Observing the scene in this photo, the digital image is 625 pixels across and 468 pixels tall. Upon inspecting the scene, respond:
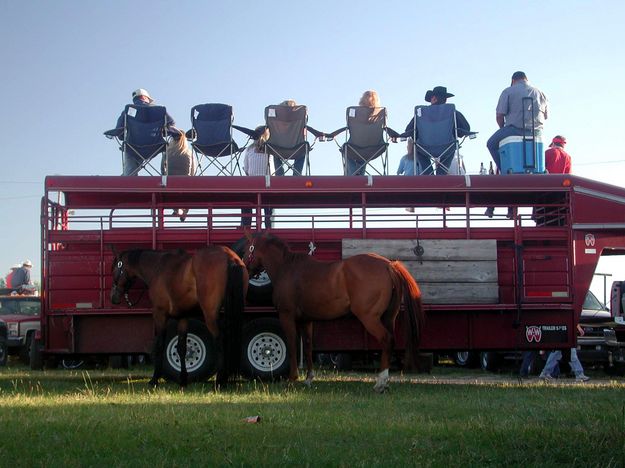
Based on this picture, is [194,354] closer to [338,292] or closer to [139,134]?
[338,292]

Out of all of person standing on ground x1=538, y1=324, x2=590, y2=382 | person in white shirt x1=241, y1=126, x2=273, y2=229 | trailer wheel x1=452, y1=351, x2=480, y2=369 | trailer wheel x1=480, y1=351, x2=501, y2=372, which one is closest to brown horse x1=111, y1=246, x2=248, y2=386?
person in white shirt x1=241, y1=126, x2=273, y2=229

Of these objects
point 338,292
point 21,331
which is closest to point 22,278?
point 21,331

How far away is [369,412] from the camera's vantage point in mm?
8164

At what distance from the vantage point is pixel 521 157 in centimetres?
1383

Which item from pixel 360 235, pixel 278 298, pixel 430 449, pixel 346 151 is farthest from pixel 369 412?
pixel 346 151

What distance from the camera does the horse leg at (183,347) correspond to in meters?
11.5

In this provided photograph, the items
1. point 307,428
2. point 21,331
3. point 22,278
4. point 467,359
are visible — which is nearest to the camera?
point 307,428

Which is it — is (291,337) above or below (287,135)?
below

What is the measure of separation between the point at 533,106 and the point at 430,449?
365 inches

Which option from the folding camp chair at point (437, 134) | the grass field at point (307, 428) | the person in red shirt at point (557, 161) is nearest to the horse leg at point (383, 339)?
the grass field at point (307, 428)

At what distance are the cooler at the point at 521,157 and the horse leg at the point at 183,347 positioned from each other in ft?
19.1

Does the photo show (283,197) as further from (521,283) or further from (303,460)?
(303,460)

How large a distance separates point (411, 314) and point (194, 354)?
3.23m

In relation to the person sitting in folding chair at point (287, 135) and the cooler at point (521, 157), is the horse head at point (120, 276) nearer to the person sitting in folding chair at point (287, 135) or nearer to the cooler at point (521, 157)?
the person sitting in folding chair at point (287, 135)
